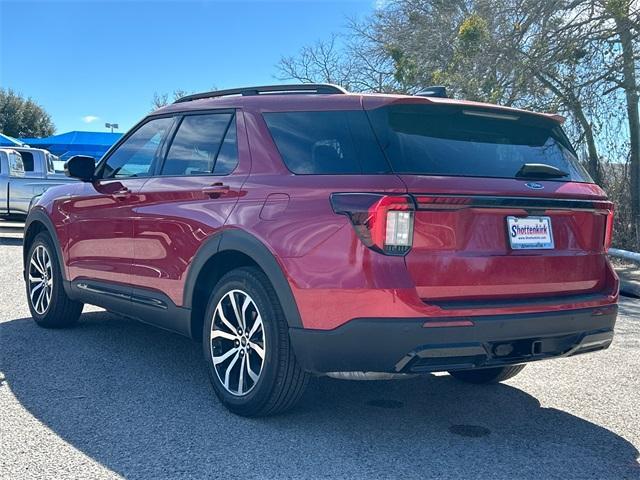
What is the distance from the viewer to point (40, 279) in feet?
21.2

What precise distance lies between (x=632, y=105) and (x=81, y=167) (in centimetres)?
1093

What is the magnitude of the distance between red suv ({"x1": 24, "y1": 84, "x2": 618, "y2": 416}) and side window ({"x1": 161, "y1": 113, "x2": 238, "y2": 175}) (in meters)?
0.02

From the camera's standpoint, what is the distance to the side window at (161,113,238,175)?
14.5 feet

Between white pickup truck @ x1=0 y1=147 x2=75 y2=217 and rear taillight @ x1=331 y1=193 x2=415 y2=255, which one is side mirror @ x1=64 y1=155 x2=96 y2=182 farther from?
white pickup truck @ x1=0 y1=147 x2=75 y2=217

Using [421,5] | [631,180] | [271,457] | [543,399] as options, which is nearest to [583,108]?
[631,180]

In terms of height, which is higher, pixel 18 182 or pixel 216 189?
pixel 216 189

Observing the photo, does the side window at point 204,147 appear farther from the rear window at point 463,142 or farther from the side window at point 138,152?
the rear window at point 463,142

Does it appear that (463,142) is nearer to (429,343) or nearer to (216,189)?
(429,343)

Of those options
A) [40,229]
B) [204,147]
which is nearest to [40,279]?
[40,229]

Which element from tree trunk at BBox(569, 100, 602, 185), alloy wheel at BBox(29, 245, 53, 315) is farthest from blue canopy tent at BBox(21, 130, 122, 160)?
alloy wheel at BBox(29, 245, 53, 315)

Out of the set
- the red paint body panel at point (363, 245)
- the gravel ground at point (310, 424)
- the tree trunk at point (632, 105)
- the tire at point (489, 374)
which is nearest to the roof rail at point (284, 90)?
the red paint body panel at point (363, 245)

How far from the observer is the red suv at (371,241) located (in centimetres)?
341

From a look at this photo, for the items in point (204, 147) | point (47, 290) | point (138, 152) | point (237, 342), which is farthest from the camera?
point (47, 290)

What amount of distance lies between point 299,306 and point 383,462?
867 millimetres
